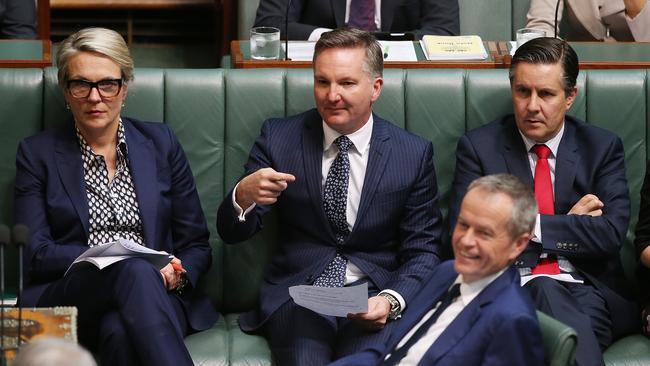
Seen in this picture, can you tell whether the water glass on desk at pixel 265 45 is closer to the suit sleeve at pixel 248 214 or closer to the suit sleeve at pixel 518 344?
the suit sleeve at pixel 248 214

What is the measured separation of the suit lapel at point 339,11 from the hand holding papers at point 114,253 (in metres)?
1.79

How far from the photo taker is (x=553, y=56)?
358 centimetres

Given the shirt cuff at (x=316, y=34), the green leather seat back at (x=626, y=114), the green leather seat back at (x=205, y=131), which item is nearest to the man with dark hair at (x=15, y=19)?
the shirt cuff at (x=316, y=34)

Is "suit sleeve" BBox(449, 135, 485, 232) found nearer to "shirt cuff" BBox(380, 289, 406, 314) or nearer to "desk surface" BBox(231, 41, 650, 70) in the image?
"shirt cuff" BBox(380, 289, 406, 314)

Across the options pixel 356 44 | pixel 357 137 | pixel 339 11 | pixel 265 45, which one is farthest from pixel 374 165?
pixel 339 11

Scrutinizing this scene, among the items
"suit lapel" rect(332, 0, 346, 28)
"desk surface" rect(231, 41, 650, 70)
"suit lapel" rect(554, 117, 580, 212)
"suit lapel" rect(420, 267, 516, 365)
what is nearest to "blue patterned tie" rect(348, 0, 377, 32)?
"suit lapel" rect(332, 0, 346, 28)

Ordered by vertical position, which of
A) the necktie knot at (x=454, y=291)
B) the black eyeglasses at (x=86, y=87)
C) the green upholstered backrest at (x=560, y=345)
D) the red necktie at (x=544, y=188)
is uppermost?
the black eyeglasses at (x=86, y=87)

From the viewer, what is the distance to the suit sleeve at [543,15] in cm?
493

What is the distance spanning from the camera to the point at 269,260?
12.2ft

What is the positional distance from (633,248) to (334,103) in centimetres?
105

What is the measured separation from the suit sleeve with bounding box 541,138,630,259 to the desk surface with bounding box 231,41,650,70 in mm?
575

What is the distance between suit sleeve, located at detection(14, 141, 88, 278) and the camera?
11.1 ft

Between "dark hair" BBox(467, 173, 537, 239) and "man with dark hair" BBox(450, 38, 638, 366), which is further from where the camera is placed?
"man with dark hair" BBox(450, 38, 638, 366)

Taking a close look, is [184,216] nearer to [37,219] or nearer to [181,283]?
[181,283]
